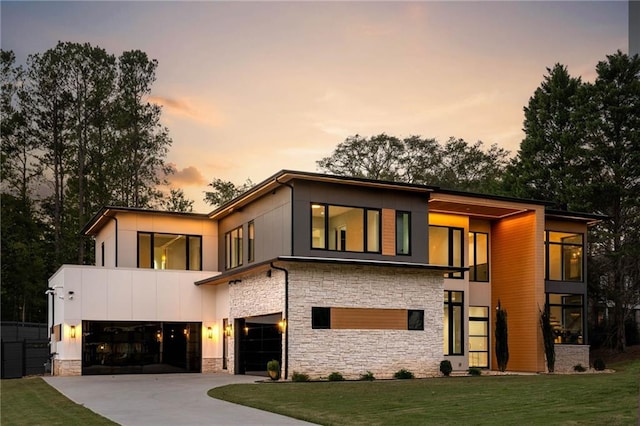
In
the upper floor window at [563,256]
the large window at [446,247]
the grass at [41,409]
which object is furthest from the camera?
the upper floor window at [563,256]

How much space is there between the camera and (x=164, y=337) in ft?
91.6

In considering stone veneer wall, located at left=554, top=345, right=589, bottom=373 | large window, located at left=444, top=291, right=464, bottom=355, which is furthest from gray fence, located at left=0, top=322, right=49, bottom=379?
stone veneer wall, located at left=554, top=345, right=589, bottom=373

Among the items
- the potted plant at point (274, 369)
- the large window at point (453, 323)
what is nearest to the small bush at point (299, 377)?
the potted plant at point (274, 369)

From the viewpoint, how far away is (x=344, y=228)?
24344mm

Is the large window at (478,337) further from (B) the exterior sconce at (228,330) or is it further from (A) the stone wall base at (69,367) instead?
(A) the stone wall base at (69,367)

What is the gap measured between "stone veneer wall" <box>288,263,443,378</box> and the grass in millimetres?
7223

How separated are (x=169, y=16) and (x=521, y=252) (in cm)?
1521

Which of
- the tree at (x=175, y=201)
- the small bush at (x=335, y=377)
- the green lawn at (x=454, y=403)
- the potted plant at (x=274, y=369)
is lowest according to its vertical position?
the small bush at (x=335, y=377)

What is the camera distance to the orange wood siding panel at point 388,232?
24703 mm

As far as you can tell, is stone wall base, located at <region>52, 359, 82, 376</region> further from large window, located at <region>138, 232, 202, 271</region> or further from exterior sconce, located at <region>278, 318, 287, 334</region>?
exterior sconce, located at <region>278, 318, 287, 334</region>

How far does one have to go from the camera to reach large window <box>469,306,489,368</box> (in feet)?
94.5

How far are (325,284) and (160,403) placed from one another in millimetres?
8599

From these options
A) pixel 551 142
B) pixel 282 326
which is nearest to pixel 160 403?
pixel 282 326

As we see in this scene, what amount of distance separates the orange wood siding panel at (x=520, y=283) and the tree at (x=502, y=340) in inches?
23.7
